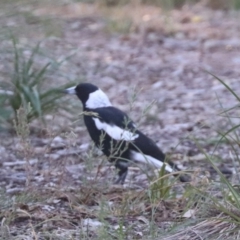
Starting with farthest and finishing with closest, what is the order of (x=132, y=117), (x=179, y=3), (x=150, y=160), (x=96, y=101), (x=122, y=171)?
(x=179, y=3) < (x=132, y=117) < (x=96, y=101) < (x=122, y=171) < (x=150, y=160)

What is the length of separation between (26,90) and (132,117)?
1191mm

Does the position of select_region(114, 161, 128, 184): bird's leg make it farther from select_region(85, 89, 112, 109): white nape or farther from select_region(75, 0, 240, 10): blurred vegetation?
select_region(75, 0, 240, 10): blurred vegetation

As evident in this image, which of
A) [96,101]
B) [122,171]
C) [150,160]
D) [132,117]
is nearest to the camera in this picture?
[150,160]

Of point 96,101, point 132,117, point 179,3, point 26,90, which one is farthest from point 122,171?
point 179,3

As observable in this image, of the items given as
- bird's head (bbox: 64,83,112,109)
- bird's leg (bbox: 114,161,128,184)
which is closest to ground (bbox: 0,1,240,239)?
bird's leg (bbox: 114,161,128,184)

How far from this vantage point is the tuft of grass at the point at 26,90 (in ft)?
19.4

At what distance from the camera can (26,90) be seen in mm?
5898

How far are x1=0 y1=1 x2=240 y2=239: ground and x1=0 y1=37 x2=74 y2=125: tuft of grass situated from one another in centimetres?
9

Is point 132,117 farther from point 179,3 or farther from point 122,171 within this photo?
point 179,3

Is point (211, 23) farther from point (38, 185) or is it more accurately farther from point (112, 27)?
point (38, 185)

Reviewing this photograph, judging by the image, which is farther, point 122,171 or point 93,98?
point 93,98

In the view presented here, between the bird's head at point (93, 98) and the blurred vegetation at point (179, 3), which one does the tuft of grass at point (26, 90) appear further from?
the blurred vegetation at point (179, 3)

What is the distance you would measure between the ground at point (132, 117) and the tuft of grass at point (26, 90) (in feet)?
0.30

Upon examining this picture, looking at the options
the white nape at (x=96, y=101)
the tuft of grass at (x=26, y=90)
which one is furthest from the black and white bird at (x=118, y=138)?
the tuft of grass at (x=26, y=90)
